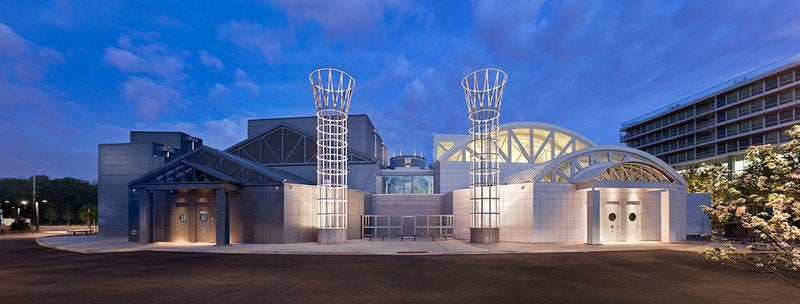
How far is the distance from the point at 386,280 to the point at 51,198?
93280mm

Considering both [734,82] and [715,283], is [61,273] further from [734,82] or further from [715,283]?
[734,82]

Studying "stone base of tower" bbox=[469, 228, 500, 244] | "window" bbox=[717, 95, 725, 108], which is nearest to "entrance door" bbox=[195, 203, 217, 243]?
"stone base of tower" bbox=[469, 228, 500, 244]

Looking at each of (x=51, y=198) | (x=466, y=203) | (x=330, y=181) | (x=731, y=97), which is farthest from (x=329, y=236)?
(x=51, y=198)

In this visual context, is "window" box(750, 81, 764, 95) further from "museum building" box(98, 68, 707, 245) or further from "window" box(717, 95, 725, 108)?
"museum building" box(98, 68, 707, 245)

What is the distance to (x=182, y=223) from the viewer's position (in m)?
26.7

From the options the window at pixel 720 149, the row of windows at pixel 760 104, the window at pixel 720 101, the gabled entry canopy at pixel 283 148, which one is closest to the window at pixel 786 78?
the row of windows at pixel 760 104

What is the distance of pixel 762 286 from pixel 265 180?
24.7 metres

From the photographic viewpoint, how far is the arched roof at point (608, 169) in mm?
26406

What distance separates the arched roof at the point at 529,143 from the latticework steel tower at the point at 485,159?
37.7 feet

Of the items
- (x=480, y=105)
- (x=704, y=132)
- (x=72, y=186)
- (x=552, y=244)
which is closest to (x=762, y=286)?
(x=552, y=244)

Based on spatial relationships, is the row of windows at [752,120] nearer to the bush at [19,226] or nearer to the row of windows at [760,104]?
the row of windows at [760,104]

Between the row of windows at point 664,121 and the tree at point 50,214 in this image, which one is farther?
the row of windows at point 664,121

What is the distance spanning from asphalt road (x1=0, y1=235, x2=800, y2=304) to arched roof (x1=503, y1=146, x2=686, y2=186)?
313 inches

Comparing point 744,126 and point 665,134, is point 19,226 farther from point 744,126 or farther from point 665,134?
point 665,134
